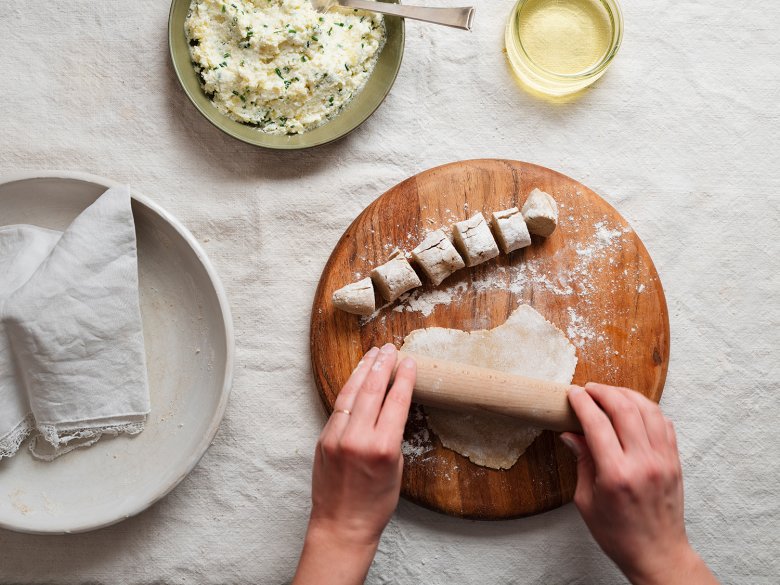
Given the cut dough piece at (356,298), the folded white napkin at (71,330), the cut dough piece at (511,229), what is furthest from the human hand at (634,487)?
the folded white napkin at (71,330)

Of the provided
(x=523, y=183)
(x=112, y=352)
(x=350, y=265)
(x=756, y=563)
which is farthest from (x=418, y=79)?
(x=756, y=563)

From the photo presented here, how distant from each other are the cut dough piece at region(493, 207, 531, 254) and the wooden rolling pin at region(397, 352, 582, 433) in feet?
1.07

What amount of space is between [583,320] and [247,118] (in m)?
0.98

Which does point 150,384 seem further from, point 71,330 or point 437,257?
point 437,257

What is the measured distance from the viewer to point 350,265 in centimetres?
159

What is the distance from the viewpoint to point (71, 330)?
1.43 meters

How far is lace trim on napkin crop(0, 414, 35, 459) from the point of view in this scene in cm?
148

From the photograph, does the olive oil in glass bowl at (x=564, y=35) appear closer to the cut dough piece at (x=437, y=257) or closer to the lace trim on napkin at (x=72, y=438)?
the cut dough piece at (x=437, y=257)

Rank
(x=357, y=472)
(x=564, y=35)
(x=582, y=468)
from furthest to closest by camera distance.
Result: 1. (x=564, y=35)
2. (x=582, y=468)
3. (x=357, y=472)

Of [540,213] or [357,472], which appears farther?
[540,213]

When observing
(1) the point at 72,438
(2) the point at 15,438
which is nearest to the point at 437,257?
(1) the point at 72,438

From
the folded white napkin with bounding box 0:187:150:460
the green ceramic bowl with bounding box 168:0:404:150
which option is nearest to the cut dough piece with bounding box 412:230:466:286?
the green ceramic bowl with bounding box 168:0:404:150

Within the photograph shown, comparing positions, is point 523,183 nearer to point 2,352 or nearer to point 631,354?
point 631,354

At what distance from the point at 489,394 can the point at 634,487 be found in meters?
0.37
